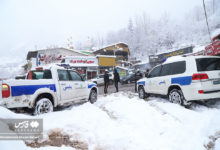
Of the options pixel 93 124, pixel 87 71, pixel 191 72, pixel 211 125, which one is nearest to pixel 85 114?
pixel 93 124

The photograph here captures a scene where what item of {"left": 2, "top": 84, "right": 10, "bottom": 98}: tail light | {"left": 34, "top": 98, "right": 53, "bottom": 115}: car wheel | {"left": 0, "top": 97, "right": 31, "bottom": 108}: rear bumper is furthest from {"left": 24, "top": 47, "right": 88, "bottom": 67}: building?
{"left": 2, "top": 84, "right": 10, "bottom": 98}: tail light

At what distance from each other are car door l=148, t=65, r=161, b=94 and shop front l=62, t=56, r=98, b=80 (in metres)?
18.7

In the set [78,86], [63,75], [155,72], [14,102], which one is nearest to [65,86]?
[63,75]

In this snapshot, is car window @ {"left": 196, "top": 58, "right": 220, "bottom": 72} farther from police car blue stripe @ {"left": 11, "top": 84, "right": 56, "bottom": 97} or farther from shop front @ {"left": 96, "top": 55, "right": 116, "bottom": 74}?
shop front @ {"left": 96, "top": 55, "right": 116, "bottom": 74}

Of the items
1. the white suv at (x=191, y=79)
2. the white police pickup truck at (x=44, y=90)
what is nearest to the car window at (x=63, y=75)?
the white police pickup truck at (x=44, y=90)

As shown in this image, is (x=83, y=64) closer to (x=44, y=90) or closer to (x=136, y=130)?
(x=44, y=90)

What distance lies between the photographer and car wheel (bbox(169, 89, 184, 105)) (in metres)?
4.90

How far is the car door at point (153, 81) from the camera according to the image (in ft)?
21.1

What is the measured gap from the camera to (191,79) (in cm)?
448

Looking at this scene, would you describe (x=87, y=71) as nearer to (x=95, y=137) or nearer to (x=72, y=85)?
(x=72, y=85)

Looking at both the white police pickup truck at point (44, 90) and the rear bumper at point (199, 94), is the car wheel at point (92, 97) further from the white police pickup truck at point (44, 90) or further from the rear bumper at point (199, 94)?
the rear bumper at point (199, 94)

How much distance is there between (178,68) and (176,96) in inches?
43.5

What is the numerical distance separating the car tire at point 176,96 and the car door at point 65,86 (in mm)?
4101

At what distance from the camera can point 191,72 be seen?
4.56 metres
